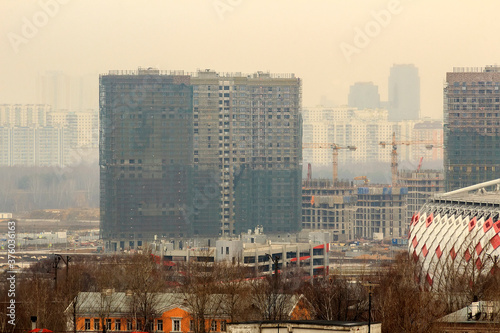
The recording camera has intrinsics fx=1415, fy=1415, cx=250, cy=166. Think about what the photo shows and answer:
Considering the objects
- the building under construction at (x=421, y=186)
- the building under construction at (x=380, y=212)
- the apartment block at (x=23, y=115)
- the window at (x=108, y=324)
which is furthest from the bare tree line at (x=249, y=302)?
the apartment block at (x=23, y=115)

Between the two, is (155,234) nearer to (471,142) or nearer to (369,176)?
(471,142)

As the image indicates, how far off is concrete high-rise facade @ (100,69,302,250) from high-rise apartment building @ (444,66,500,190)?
13.1 m

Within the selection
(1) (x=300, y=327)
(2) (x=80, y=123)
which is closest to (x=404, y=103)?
(2) (x=80, y=123)

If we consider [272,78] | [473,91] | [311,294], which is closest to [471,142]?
[473,91]

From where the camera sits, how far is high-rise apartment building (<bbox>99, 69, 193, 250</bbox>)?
112 m

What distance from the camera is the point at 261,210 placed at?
120250 millimetres

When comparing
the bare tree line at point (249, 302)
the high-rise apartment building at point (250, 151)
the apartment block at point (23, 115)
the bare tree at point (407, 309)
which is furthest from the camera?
the apartment block at point (23, 115)

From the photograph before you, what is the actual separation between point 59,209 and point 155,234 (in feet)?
128

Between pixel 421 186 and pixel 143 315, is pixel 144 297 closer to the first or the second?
pixel 143 315

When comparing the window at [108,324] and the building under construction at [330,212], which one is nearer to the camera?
the window at [108,324]

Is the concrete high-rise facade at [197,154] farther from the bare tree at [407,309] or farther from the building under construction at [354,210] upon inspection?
the bare tree at [407,309]

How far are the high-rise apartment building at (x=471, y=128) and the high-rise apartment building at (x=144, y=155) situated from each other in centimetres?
2218

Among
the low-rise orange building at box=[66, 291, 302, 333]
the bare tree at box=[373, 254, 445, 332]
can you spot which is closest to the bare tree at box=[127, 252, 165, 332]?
the low-rise orange building at box=[66, 291, 302, 333]

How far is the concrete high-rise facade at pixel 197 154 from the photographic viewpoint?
113m
